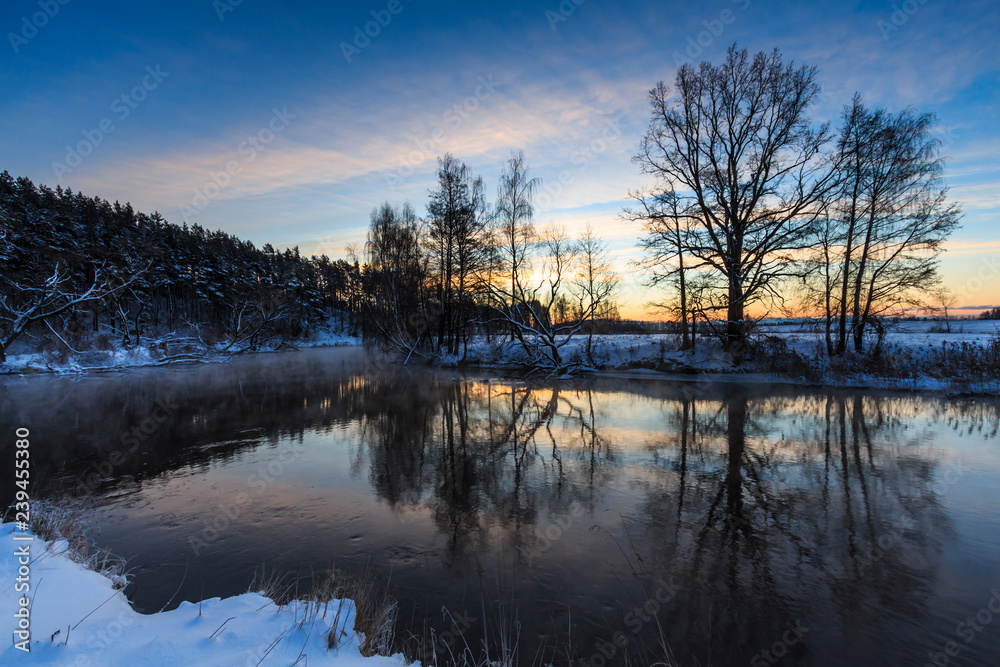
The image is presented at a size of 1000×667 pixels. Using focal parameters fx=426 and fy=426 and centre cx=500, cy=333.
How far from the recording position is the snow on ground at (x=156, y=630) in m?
2.51

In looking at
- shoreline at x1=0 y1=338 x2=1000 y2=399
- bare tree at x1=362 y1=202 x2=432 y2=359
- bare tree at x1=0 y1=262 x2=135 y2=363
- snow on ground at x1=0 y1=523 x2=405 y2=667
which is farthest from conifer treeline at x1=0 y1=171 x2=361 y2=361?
snow on ground at x1=0 y1=523 x2=405 y2=667

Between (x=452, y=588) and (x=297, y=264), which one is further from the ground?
(x=297, y=264)

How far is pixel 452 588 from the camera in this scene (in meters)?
4.34

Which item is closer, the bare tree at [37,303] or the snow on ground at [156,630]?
the snow on ground at [156,630]

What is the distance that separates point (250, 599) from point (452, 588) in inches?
71.6

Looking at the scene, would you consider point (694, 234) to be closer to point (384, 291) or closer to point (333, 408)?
point (333, 408)

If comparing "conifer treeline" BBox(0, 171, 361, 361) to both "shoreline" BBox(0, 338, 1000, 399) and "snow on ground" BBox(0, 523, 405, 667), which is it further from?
"snow on ground" BBox(0, 523, 405, 667)

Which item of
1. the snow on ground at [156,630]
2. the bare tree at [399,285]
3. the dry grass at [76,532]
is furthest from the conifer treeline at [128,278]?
the snow on ground at [156,630]

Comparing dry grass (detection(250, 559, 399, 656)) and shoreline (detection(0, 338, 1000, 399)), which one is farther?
shoreline (detection(0, 338, 1000, 399))

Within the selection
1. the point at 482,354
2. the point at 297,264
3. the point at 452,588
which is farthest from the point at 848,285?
the point at 297,264

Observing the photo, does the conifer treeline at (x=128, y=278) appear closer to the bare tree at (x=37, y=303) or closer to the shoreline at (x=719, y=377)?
the bare tree at (x=37, y=303)

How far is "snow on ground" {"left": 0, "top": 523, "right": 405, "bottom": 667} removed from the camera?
2.51m

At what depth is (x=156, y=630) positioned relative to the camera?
2.89 metres

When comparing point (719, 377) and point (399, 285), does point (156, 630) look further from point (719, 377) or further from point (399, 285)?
point (399, 285)
